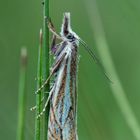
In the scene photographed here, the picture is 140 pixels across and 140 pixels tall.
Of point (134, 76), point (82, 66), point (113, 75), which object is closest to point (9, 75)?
point (82, 66)

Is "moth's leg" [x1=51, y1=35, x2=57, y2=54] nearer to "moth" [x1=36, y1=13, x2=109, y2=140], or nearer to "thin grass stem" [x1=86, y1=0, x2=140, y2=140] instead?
"moth" [x1=36, y1=13, x2=109, y2=140]

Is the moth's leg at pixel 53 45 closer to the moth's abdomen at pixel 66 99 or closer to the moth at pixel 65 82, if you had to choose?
the moth at pixel 65 82

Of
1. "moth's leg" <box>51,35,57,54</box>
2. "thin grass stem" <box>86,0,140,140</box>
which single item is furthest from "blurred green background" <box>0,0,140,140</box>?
"moth's leg" <box>51,35,57,54</box>

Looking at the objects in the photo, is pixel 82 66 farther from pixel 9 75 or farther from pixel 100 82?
pixel 9 75

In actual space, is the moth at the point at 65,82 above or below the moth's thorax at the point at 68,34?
below

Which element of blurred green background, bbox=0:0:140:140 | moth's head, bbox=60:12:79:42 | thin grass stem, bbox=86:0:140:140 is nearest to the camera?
thin grass stem, bbox=86:0:140:140

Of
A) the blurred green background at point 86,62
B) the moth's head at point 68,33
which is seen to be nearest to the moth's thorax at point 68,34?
the moth's head at point 68,33
